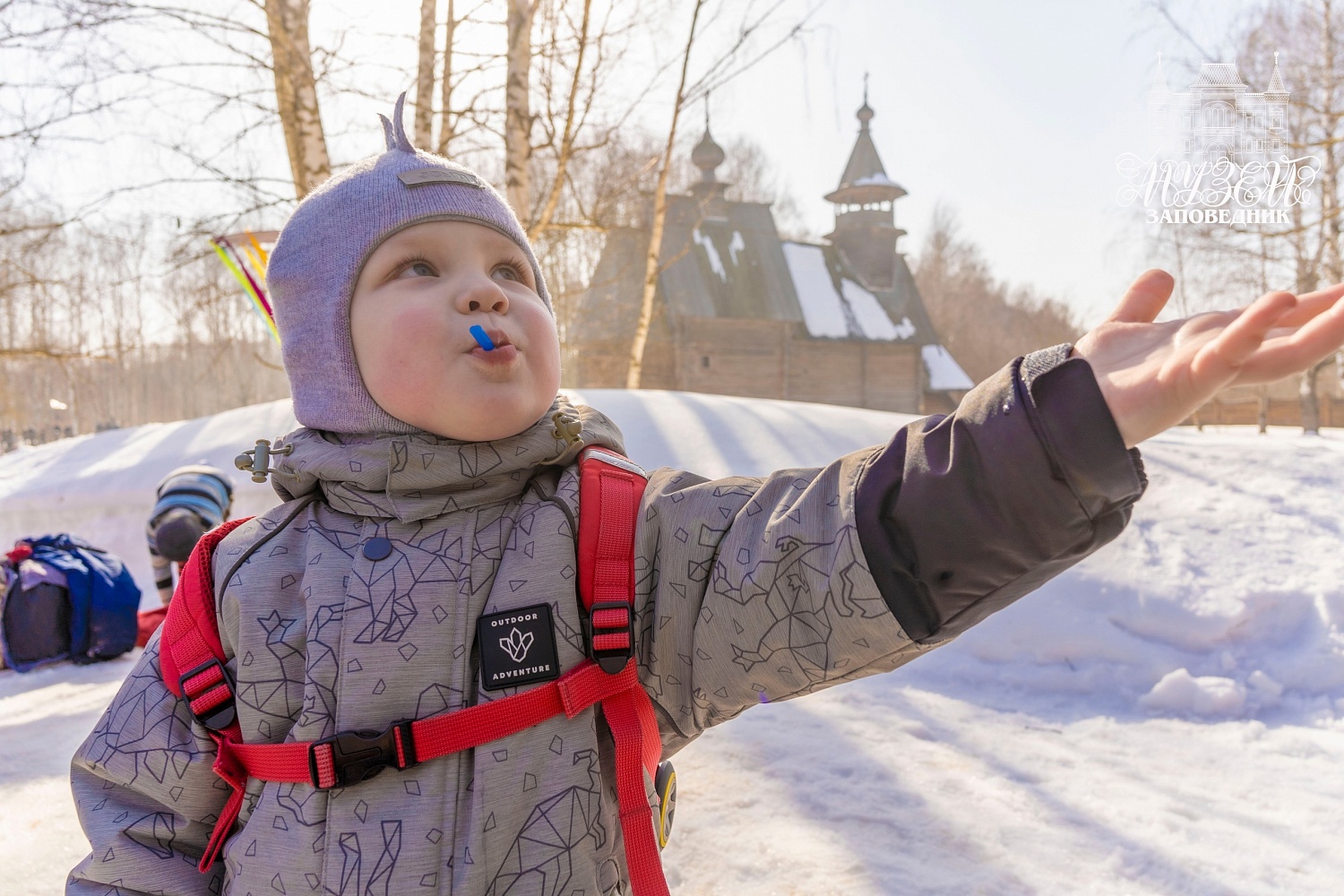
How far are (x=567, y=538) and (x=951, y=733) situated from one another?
202 cm

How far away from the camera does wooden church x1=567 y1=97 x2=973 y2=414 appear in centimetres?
2286

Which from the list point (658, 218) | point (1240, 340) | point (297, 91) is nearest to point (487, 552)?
point (1240, 340)

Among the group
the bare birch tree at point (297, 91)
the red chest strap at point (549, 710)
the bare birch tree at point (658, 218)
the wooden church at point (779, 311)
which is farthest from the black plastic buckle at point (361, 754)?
the wooden church at point (779, 311)

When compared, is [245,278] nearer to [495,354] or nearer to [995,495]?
[495,354]

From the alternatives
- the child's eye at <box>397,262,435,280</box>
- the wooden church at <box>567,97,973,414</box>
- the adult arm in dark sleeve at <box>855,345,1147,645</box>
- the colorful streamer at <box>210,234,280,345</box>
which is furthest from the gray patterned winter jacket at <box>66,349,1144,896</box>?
the wooden church at <box>567,97,973,414</box>

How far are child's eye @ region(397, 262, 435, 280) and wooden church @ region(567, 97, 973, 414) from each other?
1943 centimetres

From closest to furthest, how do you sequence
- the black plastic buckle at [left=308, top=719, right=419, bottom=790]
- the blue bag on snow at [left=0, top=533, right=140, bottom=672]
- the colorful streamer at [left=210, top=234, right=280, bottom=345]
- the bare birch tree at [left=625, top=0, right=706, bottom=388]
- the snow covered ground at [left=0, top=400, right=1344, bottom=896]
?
the black plastic buckle at [left=308, top=719, right=419, bottom=790]
the snow covered ground at [left=0, top=400, right=1344, bottom=896]
the blue bag on snow at [left=0, top=533, right=140, bottom=672]
the colorful streamer at [left=210, top=234, right=280, bottom=345]
the bare birch tree at [left=625, top=0, right=706, bottom=388]

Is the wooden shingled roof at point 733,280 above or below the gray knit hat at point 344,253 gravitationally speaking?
above

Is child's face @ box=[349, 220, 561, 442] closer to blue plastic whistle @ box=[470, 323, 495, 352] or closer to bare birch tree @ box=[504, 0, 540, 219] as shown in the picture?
blue plastic whistle @ box=[470, 323, 495, 352]

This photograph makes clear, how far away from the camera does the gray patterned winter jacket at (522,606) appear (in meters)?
0.77

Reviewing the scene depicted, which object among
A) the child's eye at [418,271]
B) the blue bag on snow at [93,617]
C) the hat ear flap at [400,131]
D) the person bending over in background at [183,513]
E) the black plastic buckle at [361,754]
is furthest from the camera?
the person bending over in background at [183,513]

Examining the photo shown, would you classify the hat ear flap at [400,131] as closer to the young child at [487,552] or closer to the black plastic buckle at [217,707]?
the young child at [487,552]

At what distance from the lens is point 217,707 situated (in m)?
1.07

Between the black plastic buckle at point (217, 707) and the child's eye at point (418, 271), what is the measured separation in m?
0.62
